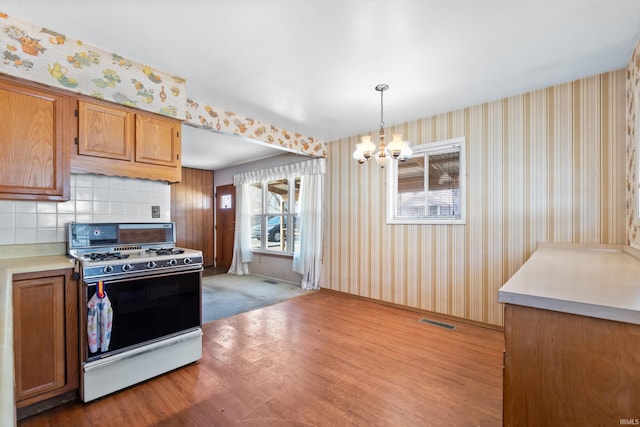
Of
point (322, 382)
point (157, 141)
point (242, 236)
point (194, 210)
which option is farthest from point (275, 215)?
point (322, 382)

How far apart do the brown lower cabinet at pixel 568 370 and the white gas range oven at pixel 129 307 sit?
2152 millimetres

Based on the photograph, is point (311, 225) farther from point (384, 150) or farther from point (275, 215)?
point (384, 150)

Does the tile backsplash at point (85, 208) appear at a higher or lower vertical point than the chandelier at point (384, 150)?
lower

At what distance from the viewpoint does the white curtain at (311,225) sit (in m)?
4.66

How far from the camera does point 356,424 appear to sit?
1.64 metres

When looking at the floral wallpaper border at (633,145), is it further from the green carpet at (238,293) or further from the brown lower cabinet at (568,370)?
the green carpet at (238,293)

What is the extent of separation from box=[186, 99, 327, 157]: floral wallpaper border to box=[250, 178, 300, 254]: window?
3.61 feet

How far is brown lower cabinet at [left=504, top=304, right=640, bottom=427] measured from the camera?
2.60 feet

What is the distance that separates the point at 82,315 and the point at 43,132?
4.24 feet

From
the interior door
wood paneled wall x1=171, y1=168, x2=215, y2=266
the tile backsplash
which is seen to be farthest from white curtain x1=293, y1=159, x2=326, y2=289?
wood paneled wall x1=171, y1=168, x2=215, y2=266

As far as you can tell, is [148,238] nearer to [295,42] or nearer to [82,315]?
[82,315]

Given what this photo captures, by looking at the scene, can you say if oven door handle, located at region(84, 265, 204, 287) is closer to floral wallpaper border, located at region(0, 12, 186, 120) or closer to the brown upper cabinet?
the brown upper cabinet

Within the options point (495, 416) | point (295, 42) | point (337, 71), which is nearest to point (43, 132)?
point (295, 42)

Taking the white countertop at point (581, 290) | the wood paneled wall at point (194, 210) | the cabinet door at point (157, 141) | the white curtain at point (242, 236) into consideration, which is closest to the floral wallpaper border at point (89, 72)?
the cabinet door at point (157, 141)
